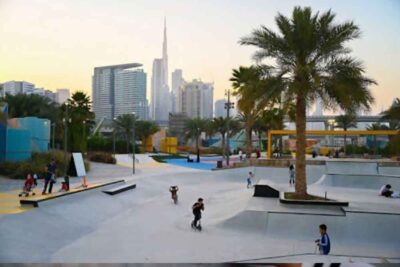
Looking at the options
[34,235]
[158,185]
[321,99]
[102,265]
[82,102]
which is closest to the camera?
[102,265]

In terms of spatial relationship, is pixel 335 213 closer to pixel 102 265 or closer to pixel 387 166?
pixel 102 265

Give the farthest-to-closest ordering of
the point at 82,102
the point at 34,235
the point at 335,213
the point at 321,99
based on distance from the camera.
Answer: the point at 82,102 → the point at 321,99 → the point at 335,213 → the point at 34,235

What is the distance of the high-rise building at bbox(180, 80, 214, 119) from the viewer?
7047 inches

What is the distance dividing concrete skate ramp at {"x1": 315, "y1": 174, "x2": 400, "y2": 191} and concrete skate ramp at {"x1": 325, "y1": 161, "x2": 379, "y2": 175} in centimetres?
174

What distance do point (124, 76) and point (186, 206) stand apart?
15525 cm

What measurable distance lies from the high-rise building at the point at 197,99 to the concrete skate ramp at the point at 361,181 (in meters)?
152

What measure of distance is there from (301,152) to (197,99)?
164m

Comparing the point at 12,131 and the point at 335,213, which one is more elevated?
the point at 12,131

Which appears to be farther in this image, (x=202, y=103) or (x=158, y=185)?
(x=202, y=103)

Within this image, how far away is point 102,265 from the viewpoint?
9289 mm

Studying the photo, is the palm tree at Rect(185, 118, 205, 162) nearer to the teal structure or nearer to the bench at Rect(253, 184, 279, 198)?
the teal structure

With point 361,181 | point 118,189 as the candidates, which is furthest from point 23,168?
point 361,181

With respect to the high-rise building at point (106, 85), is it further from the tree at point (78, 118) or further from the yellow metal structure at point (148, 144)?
the tree at point (78, 118)

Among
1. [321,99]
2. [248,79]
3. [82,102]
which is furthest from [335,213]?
[82,102]
